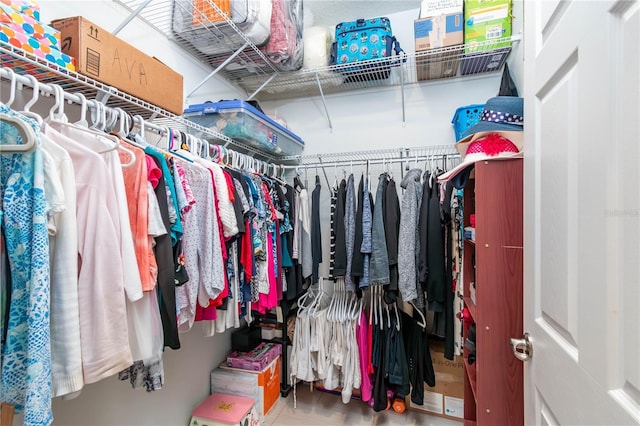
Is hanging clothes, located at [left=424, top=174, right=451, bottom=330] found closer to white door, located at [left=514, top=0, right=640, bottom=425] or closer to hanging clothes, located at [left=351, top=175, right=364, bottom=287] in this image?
hanging clothes, located at [left=351, top=175, right=364, bottom=287]

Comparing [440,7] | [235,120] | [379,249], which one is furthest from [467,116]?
[235,120]

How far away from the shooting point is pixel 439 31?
5.58ft

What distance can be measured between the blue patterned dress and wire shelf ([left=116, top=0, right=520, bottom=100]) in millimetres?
1130

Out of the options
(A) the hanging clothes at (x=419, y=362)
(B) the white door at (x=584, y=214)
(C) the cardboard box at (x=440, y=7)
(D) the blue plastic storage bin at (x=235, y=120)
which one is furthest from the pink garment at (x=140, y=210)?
(C) the cardboard box at (x=440, y=7)

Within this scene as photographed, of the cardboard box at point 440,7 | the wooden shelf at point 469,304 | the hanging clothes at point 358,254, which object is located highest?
the cardboard box at point 440,7

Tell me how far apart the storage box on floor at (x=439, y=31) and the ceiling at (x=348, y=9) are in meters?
0.43

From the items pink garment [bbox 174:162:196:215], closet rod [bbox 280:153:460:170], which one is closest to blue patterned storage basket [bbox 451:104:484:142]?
closet rod [bbox 280:153:460:170]

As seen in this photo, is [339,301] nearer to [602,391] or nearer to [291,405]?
[291,405]

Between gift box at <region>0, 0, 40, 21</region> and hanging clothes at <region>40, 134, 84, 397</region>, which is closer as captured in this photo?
hanging clothes at <region>40, 134, 84, 397</region>

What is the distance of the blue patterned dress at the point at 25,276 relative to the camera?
0.60m

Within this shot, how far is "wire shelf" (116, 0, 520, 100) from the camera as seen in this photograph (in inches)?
61.2

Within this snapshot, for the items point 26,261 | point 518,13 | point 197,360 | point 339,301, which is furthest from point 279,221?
point 518,13

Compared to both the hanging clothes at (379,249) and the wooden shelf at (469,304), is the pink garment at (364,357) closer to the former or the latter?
the hanging clothes at (379,249)

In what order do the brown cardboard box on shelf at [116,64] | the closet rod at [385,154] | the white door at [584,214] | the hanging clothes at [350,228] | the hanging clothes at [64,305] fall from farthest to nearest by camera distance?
the closet rod at [385,154] → the hanging clothes at [350,228] → the brown cardboard box on shelf at [116,64] → the hanging clothes at [64,305] → the white door at [584,214]
